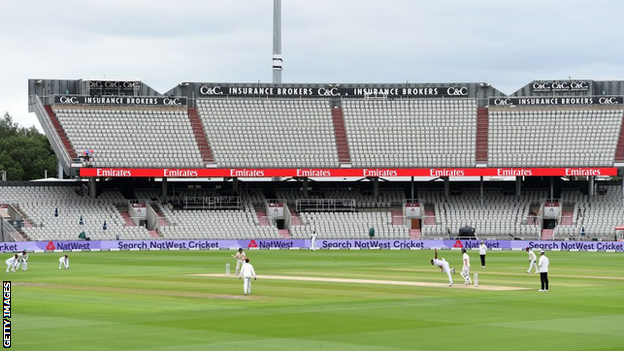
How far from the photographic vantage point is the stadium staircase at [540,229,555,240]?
308ft

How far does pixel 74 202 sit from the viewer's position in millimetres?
95312

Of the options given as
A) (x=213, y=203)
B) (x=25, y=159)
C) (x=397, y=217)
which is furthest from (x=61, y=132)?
(x=25, y=159)

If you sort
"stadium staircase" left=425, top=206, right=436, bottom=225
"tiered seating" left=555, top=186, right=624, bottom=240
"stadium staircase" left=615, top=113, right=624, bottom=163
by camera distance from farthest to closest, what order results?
"stadium staircase" left=615, top=113, right=624, bottom=163 < "stadium staircase" left=425, top=206, right=436, bottom=225 < "tiered seating" left=555, top=186, right=624, bottom=240

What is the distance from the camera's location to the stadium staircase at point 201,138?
322 feet

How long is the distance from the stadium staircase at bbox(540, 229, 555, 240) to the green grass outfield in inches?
1470

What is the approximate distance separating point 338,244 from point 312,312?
5707 centimetres

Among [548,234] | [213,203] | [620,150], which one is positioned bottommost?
[548,234]

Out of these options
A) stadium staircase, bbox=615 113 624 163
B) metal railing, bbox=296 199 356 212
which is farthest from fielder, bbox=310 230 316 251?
stadium staircase, bbox=615 113 624 163

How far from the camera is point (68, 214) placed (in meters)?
92.4

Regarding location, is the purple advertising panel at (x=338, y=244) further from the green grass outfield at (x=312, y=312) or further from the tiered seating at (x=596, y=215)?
the green grass outfield at (x=312, y=312)

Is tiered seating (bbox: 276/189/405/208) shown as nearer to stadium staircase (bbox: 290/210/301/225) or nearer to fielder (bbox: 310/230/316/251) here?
stadium staircase (bbox: 290/210/301/225)

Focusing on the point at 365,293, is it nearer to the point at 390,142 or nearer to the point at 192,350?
the point at 192,350

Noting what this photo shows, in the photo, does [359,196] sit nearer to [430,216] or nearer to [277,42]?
[430,216]

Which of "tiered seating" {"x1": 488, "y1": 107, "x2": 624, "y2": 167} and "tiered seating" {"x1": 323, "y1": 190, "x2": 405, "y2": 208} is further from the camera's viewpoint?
"tiered seating" {"x1": 323, "y1": 190, "x2": 405, "y2": 208}
